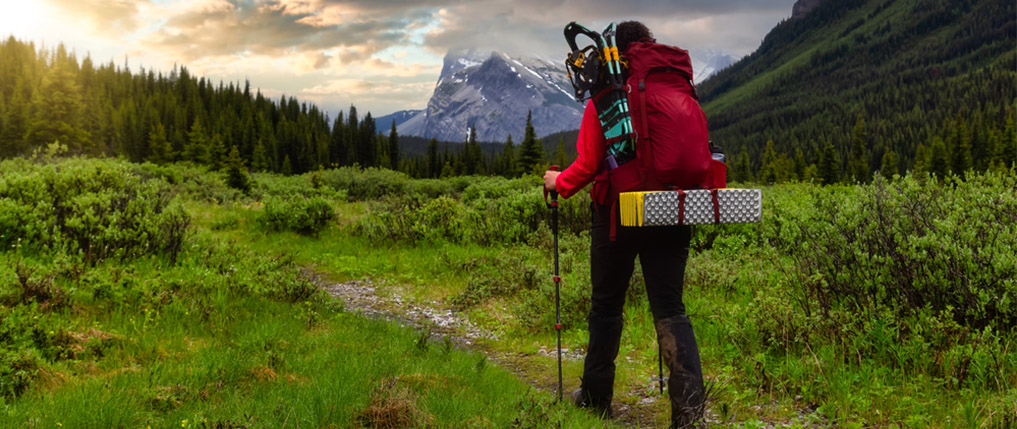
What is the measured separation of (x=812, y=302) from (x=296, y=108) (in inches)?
5955

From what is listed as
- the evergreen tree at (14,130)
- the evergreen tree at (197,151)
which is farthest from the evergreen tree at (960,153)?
the evergreen tree at (14,130)

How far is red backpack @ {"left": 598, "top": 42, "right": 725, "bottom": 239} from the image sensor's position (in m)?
3.21

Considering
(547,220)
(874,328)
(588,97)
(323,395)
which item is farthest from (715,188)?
(547,220)

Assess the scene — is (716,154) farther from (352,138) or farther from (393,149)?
(352,138)

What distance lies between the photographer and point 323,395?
370 cm

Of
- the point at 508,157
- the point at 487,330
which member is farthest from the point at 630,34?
the point at 508,157

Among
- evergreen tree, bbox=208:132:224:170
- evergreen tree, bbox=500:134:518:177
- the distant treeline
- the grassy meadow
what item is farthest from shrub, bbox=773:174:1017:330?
evergreen tree, bbox=208:132:224:170

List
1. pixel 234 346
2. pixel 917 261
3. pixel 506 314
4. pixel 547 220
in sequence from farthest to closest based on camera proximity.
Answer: pixel 547 220, pixel 506 314, pixel 234 346, pixel 917 261

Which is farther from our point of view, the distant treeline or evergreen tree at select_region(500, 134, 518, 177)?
evergreen tree at select_region(500, 134, 518, 177)

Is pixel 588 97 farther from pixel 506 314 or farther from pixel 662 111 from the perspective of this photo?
pixel 506 314

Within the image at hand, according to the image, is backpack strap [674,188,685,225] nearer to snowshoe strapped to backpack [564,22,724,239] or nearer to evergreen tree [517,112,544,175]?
snowshoe strapped to backpack [564,22,724,239]

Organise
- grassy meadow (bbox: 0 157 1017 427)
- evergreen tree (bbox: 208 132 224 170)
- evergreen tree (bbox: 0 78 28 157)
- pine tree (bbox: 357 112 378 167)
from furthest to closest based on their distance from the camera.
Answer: pine tree (bbox: 357 112 378 167) < evergreen tree (bbox: 208 132 224 170) < evergreen tree (bbox: 0 78 28 157) < grassy meadow (bbox: 0 157 1017 427)

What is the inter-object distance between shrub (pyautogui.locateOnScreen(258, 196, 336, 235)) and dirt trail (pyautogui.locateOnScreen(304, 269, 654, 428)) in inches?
118

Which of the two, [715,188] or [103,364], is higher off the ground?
[715,188]
